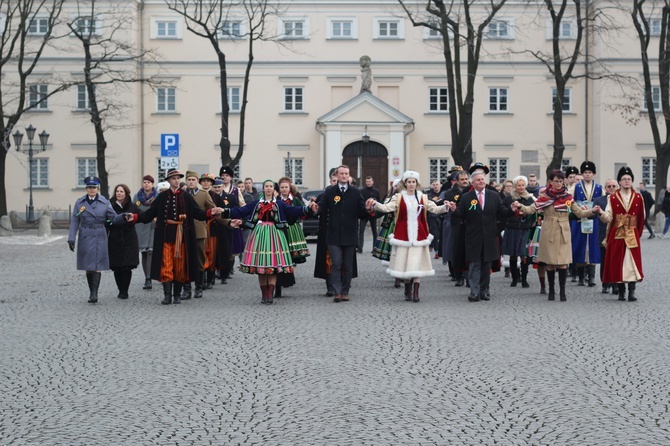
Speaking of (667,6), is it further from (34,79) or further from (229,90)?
(34,79)

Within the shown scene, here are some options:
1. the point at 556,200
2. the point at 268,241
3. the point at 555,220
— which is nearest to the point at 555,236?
the point at 555,220

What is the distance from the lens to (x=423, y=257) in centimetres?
1616

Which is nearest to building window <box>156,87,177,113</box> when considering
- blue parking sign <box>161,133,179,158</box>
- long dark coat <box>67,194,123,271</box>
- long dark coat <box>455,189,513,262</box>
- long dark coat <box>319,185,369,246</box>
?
blue parking sign <box>161,133,179,158</box>

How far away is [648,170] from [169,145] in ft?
120

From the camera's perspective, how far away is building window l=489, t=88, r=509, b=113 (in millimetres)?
57000

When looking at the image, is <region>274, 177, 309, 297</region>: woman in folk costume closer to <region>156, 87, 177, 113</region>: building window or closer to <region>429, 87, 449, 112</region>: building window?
<region>429, 87, 449, 112</region>: building window

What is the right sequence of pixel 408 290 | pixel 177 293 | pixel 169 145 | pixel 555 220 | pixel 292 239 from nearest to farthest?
pixel 177 293 → pixel 408 290 → pixel 555 220 → pixel 292 239 → pixel 169 145

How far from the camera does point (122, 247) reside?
16.6m

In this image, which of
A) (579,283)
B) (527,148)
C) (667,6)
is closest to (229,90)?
(527,148)

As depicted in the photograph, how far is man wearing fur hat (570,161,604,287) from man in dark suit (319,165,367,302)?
3.97 meters

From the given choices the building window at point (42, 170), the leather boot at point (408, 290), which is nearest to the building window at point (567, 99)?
the building window at point (42, 170)

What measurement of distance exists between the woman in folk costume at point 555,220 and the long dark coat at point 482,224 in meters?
0.35

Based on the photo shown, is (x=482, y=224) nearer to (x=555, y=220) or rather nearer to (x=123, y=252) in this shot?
(x=555, y=220)

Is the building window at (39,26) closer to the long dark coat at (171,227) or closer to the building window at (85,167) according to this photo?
the building window at (85,167)
